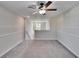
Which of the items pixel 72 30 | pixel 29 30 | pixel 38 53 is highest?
pixel 72 30

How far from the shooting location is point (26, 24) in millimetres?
10625

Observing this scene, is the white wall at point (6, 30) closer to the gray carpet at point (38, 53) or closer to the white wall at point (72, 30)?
the gray carpet at point (38, 53)

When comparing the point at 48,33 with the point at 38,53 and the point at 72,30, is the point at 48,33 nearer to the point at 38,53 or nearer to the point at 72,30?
the point at 72,30

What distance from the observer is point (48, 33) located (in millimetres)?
10891

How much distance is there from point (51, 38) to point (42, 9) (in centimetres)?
649

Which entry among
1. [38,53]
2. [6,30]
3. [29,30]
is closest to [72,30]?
[38,53]

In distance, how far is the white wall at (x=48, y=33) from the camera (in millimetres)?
10836

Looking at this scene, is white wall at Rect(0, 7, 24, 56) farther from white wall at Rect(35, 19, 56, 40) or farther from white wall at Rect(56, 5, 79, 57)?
white wall at Rect(35, 19, 56, 40)

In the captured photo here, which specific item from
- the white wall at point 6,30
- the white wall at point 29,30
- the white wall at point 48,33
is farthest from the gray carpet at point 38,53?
the white wall at point 48,33

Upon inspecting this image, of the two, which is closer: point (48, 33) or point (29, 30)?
point (29, 30)

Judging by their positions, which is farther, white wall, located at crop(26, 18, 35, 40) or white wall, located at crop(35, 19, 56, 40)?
white wall, located at crop(35, 19, 56, 40)

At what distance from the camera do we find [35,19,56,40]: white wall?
10836 mm

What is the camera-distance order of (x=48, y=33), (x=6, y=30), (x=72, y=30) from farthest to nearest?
(x=48, y=33) < (x=6, y=30) < (x=72, y=30)

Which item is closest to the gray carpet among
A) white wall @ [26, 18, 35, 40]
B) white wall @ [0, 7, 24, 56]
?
white wall @ [0, 7, 24, 56]
